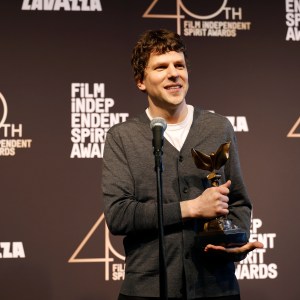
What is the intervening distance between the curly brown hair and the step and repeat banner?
1.33 metres

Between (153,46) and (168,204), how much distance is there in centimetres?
63

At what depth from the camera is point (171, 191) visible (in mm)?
1927


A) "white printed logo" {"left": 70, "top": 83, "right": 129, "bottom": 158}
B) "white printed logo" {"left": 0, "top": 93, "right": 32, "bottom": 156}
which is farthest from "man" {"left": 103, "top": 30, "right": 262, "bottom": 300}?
"white printed logo" {"left": 0, "top": 93, "right": 32, "bottom": 156}

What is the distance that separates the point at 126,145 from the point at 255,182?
1.69 meters

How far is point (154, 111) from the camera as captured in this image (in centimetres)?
210

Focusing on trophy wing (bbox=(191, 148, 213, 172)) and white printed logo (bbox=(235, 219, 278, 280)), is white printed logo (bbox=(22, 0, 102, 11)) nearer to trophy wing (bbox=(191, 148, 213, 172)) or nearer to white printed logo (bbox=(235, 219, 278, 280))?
white printed logo (bbox=(235, 219, 278, 280))

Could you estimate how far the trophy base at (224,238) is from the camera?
178 cm

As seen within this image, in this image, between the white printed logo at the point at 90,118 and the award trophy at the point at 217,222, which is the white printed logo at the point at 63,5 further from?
the award trophy at the point at 217,222

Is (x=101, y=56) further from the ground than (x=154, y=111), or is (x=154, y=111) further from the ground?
(x=101, y=56)

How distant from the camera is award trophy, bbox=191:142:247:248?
1799 mm

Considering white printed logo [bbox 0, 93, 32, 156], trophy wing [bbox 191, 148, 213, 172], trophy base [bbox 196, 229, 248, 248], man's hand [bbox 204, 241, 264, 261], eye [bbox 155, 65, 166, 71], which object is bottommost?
man's hand [bbox 204, 241, 264, 261]

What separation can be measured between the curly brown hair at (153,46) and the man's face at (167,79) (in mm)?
20

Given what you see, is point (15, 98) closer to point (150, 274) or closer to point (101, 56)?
point (101, 56)

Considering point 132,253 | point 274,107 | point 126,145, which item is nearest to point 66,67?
point 274,107
